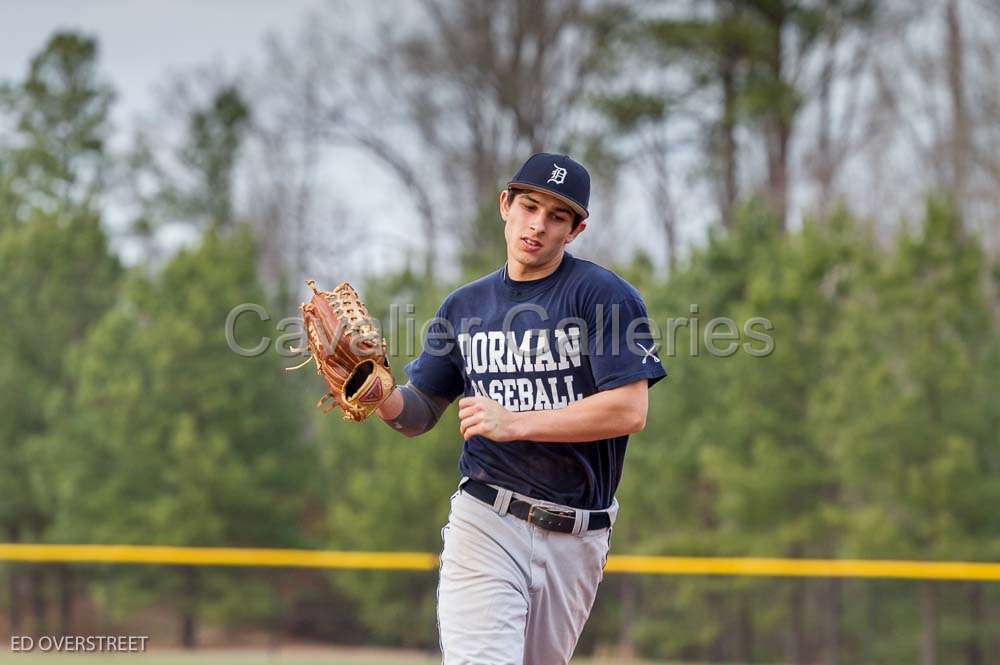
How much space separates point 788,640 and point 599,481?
10289 mm

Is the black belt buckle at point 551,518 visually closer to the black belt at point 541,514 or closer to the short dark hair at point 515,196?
the black belt at point 541,514

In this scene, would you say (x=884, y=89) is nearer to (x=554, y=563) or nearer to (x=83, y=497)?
(x=83, y=497)

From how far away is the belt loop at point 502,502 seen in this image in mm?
3617

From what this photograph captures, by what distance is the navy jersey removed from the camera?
3539 mm

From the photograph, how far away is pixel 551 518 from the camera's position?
360 cm

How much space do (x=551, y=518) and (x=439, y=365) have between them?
2.31 ft

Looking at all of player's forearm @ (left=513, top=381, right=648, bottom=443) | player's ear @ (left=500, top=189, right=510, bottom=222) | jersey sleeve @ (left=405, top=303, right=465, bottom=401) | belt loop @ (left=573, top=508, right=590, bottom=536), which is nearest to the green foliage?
jersey sleeve @ (left=405, top=303, right=465, bottom=401)

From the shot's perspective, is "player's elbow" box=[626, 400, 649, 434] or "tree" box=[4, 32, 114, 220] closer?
"player's elbow" box=[626, 400, 649, 434]

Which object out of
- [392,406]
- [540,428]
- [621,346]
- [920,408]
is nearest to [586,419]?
[540,428]

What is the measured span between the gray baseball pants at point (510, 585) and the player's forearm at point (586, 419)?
0.90ft

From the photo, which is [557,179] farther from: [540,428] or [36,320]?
[36,320]

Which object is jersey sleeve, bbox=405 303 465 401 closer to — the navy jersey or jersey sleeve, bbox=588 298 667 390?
the navy jersey

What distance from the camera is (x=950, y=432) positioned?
47.1 ft

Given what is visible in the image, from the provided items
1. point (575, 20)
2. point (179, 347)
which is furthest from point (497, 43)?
point (179, 347)
